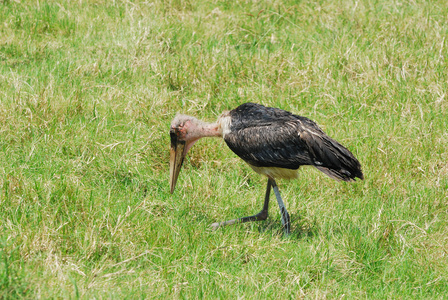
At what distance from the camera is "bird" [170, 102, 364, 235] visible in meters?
5.18

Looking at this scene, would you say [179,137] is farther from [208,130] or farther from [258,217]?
[258,217]

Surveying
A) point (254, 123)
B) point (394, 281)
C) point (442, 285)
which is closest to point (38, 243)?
point (254, 123)

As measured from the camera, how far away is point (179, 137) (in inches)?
229

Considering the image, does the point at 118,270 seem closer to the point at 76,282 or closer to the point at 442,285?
the point at 76,282

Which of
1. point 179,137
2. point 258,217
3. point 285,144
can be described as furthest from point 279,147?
point 179,137

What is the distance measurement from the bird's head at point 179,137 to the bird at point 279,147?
0.08 meters

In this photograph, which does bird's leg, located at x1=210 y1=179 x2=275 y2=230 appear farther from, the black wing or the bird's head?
the bird's head

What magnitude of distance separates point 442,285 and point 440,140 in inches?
83.5

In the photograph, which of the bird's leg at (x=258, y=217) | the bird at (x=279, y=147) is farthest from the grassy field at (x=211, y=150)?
the bird at (x=279, y=147)

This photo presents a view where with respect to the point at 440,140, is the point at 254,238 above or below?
below

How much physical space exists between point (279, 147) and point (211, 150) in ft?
3.51

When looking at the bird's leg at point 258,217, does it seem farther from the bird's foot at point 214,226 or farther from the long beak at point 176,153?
the long beak at point 176,153

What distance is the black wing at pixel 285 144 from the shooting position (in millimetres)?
5172

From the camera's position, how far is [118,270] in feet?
13.8
